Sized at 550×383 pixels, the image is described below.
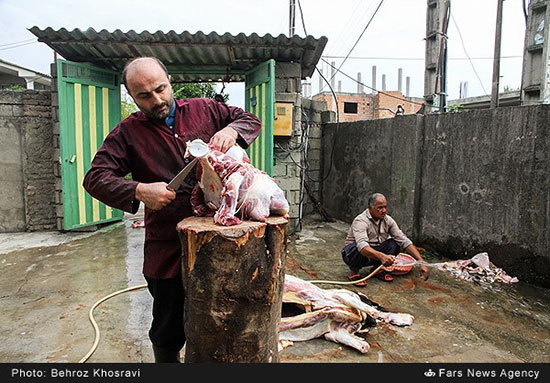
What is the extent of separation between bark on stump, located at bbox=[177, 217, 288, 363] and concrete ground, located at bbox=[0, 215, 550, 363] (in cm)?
106

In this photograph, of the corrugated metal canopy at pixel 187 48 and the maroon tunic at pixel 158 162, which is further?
the corrugated metal canopy at pixel 187 48

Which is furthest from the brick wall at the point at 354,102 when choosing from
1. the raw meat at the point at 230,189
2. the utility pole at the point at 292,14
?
the raw meat at the point at 230,189

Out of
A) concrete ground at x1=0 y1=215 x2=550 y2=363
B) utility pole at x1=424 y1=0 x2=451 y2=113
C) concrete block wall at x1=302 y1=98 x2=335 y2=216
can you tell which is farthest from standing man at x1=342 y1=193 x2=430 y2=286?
utility pole at x1=424 y1=0 x2=451 y2=113

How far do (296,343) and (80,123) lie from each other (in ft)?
16.0

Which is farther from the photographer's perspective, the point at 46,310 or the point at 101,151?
the point at 46,310

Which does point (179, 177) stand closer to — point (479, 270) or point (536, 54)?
point (479, 270)

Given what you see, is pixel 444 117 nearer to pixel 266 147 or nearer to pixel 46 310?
pixel 266 147

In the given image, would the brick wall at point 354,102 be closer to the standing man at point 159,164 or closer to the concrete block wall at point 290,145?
the concrete block wall at point 290,145

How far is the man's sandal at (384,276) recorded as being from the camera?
4294mm

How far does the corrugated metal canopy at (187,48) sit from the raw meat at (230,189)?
390 centimetres

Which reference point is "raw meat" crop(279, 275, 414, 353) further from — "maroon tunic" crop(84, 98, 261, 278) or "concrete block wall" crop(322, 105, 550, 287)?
"concrete block wall" crop(322, 105, 550, 287)

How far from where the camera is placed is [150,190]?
1.67 metres
